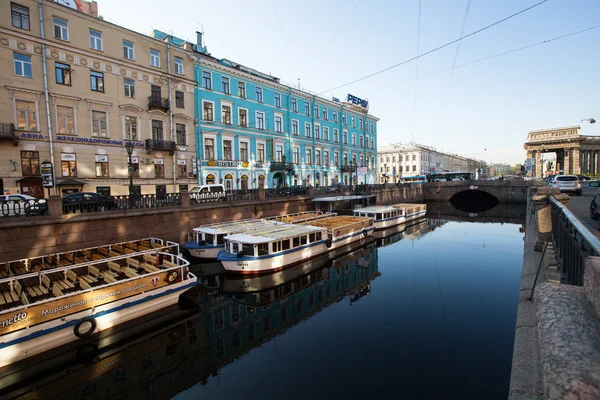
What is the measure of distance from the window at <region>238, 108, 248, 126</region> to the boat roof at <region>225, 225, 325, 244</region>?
658 inches

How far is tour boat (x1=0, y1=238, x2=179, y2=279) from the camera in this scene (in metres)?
12.0

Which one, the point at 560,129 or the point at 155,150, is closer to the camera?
the point at 155,150

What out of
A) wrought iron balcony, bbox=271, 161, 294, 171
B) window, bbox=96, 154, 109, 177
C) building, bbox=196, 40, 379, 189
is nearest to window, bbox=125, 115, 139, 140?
window, bbox=96, 154, 109, 177

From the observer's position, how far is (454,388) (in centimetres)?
743

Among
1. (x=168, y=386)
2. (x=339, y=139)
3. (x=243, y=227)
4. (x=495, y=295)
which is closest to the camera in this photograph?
(x=168, y=386)

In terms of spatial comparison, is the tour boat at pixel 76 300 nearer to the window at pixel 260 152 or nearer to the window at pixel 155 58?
the window at pixel 155 58

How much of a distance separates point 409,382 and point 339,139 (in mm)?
39930

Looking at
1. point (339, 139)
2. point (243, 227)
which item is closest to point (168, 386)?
point (243, 227)

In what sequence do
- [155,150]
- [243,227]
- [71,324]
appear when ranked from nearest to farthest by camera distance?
[71,324]
[243,227]
[155,150]

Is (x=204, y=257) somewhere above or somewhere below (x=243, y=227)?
below

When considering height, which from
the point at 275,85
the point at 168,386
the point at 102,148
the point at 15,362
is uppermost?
the point at 275,85

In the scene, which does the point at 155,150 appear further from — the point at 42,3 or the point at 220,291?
the point at 220,291

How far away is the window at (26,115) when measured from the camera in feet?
64.2

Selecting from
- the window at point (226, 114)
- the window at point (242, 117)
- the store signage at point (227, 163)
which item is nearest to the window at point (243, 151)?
the store signage at point (227, 163)
